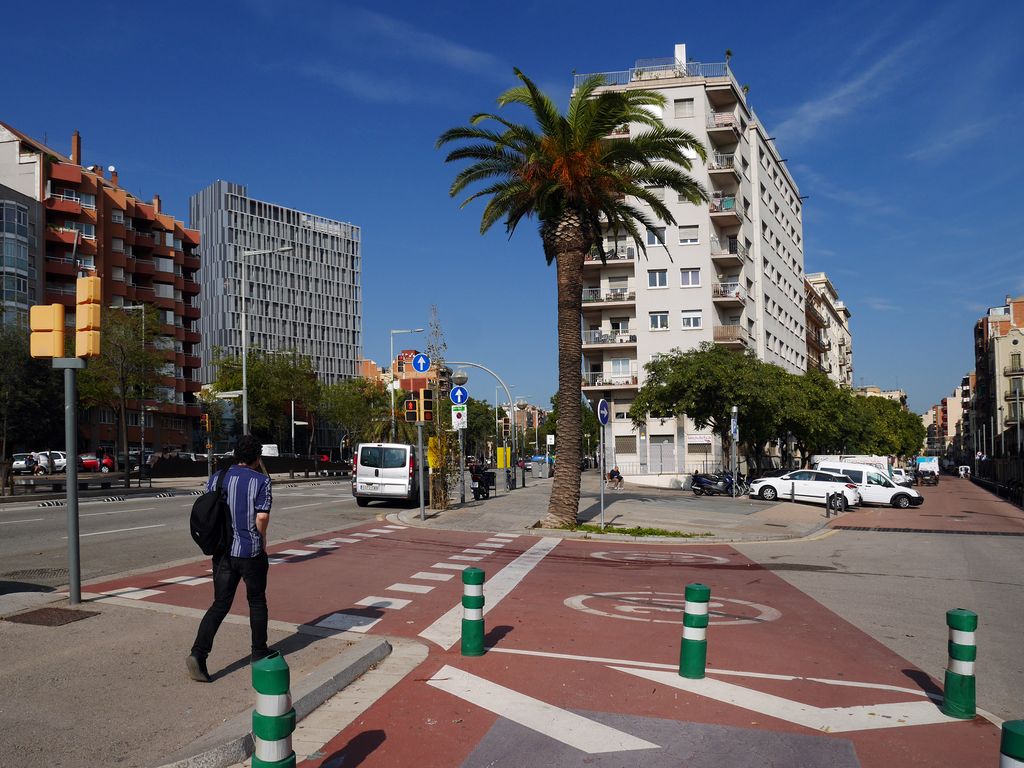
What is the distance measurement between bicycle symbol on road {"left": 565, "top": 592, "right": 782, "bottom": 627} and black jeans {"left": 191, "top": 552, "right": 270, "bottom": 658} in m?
4.06

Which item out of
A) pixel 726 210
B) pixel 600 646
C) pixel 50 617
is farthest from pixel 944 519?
pixel 726 210

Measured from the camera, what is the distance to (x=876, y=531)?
2275cm

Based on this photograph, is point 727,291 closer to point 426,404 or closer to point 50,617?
point 426,404

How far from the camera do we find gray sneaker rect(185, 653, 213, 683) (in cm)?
594

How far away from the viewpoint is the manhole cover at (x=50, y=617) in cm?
761

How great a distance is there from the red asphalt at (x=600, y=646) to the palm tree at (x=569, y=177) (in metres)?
5.53

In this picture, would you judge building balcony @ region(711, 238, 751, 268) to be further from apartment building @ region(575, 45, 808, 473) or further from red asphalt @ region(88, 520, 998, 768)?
red asphalt @ region(88, 520, 998, 768)

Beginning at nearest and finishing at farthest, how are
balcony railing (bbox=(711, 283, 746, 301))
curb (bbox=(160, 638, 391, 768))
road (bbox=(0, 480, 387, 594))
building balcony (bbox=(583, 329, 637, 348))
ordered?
curb (bbox=(160, 638, 391, 768)) < road (bbox=(0, 480, 387, 594)) < balcony railing (bbox=(711, 283, 746, 301)) < building balcony (bbox=(583, 329, 637, 348))

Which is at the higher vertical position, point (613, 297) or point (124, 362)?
point (613, 297)

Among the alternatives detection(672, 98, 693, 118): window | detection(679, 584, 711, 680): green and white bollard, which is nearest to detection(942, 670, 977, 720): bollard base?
detection(679, 584, 711, 680): green and white bollard

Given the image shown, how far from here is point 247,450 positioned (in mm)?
6582

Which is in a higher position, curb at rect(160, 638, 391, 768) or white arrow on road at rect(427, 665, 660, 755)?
curb at rect(160, 638, 391, 768)

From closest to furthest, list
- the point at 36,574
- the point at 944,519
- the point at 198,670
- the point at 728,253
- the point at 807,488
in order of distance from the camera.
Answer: the point at 198,670
the point at 36,574
the point at 944,519
the point at 807,488
the point at 728,253

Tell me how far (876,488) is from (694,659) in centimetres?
3194
